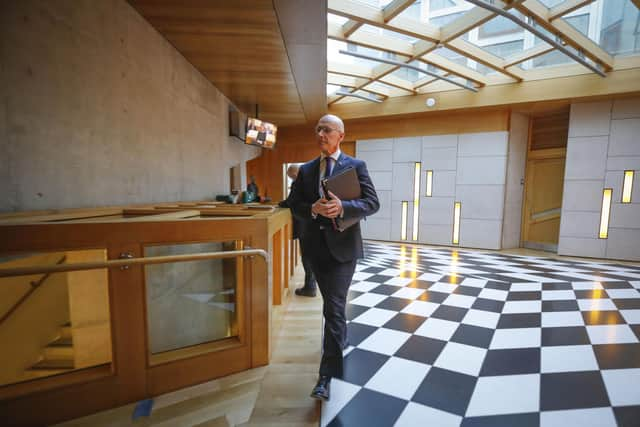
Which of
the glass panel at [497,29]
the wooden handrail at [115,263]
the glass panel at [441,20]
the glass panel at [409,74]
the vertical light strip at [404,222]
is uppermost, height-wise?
the glass panel at [497,29]

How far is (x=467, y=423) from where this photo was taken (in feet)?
4.99

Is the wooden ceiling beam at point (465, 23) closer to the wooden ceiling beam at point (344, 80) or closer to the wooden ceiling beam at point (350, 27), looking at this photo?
the wooden ceiling beam at point (350, 27)

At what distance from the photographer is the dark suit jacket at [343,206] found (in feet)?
5.37

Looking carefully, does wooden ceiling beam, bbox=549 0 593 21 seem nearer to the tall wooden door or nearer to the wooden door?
the tall wooden door

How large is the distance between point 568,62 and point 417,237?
443 centimetres

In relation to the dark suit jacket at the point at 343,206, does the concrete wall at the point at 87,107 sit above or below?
above

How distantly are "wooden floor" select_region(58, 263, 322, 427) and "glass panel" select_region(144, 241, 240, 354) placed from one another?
285 millimetres

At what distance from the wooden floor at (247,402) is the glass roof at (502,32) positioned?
391cm

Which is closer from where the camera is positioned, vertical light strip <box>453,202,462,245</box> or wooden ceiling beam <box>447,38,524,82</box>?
wooden ceiling beam <box>447,38,524,82</box>

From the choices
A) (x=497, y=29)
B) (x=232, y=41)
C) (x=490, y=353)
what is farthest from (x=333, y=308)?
(x=497, y=29)

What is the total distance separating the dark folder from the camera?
5.14 feet

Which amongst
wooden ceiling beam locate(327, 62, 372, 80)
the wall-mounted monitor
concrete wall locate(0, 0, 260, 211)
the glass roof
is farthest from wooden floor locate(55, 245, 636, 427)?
wooden ceiling beam locate(327, 62, 372, 80)

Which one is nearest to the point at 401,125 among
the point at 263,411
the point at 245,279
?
the point at 245,279

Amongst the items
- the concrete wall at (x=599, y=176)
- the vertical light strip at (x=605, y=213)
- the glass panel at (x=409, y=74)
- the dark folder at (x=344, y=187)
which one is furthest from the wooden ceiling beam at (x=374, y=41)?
the vertical light strip at (x=605, y=213)
